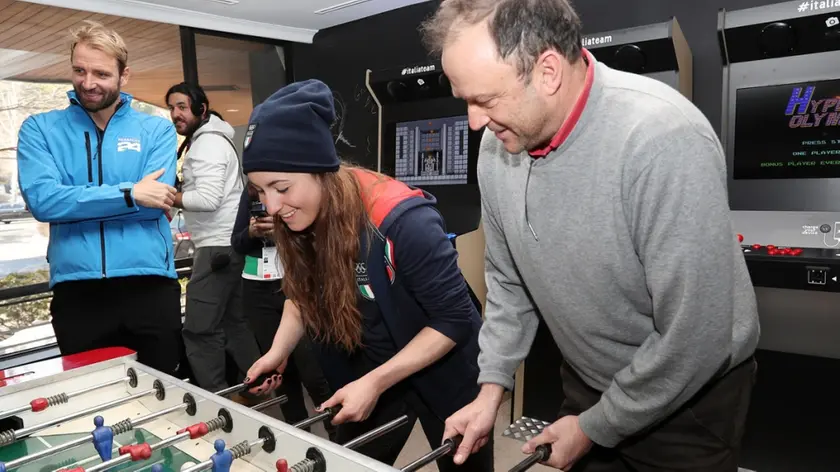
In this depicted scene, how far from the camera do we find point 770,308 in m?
2.44

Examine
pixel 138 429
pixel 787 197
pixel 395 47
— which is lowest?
pixel 138 429

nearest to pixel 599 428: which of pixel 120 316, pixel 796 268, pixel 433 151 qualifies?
pixel 796 268

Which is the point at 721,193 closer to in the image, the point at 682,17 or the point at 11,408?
the point at 11,408

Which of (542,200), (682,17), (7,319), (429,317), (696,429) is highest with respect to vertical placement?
(682,17)

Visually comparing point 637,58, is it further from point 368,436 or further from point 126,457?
point 126,457

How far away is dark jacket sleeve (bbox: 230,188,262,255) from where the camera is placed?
2.20 metres

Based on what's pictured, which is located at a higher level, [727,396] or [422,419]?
[727,396]

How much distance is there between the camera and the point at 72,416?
51.5 inches

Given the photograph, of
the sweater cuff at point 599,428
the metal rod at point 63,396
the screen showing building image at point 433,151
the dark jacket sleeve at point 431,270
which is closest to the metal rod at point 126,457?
the metal rod at point 63,396

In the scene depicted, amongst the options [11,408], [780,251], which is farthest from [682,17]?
[11,408]

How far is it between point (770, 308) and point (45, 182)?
8.89 ft

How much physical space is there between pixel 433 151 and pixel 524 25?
270cm

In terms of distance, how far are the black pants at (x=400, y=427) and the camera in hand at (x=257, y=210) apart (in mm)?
916

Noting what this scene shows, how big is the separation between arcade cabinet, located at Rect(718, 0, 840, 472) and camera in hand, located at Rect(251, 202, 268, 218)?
1.75 m
